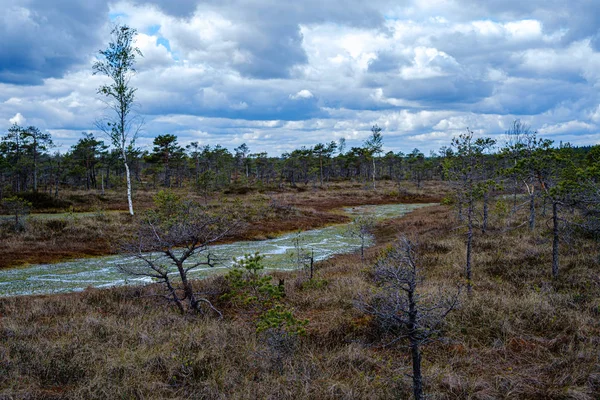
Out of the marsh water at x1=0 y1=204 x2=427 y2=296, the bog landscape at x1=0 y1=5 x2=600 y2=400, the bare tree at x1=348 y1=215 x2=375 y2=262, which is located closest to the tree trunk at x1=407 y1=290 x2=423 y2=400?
the bog landscape at x1=0 y1=5 x2=600 y2=400

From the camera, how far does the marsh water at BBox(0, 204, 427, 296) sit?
14.2 meters

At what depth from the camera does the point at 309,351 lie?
675cm

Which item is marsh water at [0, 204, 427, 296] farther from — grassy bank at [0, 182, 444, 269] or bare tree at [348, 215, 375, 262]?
grassy bank at [0, 182, 444, 269]

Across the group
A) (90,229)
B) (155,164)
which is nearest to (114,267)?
(90,229)

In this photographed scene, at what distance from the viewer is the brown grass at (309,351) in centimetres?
531

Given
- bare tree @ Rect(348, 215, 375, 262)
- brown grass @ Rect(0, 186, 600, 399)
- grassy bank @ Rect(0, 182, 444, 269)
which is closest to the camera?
brown grass @ Rect(0, 186, 600, 399)

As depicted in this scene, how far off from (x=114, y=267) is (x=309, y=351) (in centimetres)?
1416

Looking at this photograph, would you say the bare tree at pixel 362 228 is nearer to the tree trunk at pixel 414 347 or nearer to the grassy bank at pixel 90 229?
the grassy bank at pixel 90 229

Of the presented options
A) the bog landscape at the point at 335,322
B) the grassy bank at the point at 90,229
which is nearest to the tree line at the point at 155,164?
the grassy bank at the point at 90,229

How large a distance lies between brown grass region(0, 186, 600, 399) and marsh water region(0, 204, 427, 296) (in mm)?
2168

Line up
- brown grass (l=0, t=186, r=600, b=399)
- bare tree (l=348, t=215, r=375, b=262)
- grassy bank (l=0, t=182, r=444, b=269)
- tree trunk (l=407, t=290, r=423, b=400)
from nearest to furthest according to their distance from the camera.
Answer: tree trunk (l=407, t=290, r=423, b=400) < brown grass (l=0, t=186, r=600, b=399) < bare tree (l=348, t=215, r=375, b=262) < grassy bank (l=0, t=182, r=444, b=269)

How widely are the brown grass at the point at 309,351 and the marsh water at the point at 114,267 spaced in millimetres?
2168

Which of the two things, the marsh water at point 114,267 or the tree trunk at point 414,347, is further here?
the marsh water at point 114,267

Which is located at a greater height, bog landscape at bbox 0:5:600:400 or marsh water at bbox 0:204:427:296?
bog landscape at bbox 0:5:600:400
